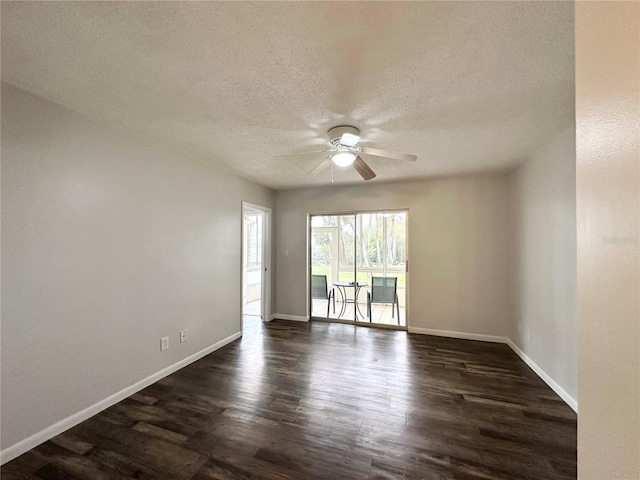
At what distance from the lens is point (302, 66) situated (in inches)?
60.5

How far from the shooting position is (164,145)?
2762 millimetres

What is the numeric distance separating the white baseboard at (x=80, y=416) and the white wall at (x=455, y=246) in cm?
330

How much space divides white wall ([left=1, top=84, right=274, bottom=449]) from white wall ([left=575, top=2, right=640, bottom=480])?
2843 millimetres

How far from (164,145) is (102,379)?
7.23ft

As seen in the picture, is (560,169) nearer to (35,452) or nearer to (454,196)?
(454,196)

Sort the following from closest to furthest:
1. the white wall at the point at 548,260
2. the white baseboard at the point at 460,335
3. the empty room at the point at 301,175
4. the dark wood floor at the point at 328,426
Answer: the empty room at the point at 301,175 < the dark wood floor at the point at 328,426 < the white wall at the point at 548,260 < the white baseboard at the point at 460,335

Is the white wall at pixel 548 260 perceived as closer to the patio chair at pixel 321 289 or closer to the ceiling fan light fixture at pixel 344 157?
the ceiling fan light fixture at pixel 344 157

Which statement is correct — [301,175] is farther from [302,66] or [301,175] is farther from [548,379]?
[548,379]

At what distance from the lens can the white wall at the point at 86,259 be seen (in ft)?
5.73

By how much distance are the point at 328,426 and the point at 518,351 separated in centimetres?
276

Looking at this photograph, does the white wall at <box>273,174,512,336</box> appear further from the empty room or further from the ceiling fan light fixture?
the ceiling fan light fixture

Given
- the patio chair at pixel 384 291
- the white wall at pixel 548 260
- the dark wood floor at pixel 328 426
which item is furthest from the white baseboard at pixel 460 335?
the dark wood floor at pixel 328 426

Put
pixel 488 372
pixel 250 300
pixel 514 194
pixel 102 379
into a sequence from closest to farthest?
pixel 102 379 < pixel 488 372 < pixel 514 194 < pixel 250 300

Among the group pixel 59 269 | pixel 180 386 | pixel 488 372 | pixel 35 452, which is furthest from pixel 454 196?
pixel 35 452
